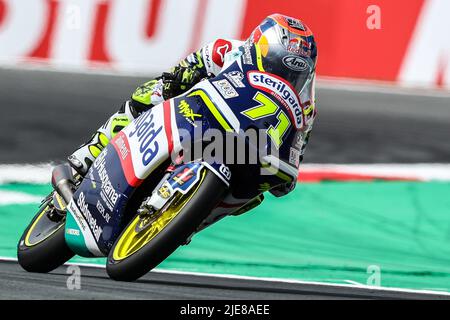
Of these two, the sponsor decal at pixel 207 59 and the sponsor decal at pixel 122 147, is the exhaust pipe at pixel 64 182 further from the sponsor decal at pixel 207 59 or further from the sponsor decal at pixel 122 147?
the sponsor decal at pixel 207 59

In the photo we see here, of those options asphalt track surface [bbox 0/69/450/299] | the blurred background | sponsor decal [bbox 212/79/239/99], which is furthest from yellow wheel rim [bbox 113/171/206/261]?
asphalt track surface [bbox 0/69/450/299]

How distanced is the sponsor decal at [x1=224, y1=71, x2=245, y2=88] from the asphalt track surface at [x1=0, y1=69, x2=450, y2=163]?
15.8 ft

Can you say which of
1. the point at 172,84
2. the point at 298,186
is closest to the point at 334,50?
A: the point at 298,186

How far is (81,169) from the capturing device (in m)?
5.58

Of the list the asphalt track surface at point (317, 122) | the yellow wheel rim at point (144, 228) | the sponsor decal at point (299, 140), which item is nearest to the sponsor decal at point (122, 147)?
the yellow wheel rim at point (144, 228)

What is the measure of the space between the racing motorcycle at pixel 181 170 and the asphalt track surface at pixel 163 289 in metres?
0.24

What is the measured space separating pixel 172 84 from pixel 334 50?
18.4ft

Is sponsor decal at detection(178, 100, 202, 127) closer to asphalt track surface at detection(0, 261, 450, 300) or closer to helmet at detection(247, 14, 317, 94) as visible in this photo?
helmet at detection(247, 14, 317, 94)

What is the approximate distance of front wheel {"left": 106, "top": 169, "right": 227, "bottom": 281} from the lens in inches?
176

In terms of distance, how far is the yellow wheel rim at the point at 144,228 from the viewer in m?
4.54

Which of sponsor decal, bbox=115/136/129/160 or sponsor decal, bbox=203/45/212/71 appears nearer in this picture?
sponsor decal, bbox=115/136/129/160

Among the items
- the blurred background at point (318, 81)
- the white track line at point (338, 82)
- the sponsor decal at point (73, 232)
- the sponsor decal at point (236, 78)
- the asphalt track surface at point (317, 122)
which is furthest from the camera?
the white track line at point (338, 82)

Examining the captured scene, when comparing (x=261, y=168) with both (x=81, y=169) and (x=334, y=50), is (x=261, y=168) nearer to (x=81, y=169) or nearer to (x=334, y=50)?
(x=81, y=169)

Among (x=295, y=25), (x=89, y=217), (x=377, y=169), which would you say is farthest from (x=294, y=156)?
(x=377, y=169)
